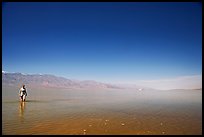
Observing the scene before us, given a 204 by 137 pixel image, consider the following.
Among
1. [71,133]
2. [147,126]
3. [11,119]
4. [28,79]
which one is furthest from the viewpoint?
[28,79]

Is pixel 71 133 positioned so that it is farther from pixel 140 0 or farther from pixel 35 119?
pixel 140 0

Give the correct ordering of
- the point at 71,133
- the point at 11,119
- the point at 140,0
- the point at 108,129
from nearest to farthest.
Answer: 1. the point at 140,0
2. the point at 71,133
3. the point at 108,129
4. the point at 11,119

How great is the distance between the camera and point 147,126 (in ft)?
36.1

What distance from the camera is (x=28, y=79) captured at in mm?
121688

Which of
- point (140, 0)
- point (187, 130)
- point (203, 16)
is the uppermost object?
point (140, 0)

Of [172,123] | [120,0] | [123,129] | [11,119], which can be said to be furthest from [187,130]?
[11,119]

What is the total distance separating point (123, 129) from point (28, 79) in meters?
117

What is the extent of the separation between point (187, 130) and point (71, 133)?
4.73 m

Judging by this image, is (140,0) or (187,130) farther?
(187,130)

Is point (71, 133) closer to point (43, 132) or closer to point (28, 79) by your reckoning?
point (43, 132)

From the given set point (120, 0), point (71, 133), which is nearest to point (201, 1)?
point (120, 0)

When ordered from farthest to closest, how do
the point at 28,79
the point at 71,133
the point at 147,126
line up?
the point at 28,79 < the point at 147,126 < the point at 71,133

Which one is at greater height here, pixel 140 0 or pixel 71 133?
pixel 140 0

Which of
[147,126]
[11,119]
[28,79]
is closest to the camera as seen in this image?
[147,126]
